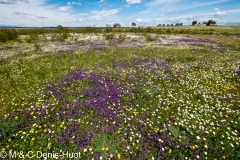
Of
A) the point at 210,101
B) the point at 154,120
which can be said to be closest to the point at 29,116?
the point at 154,120

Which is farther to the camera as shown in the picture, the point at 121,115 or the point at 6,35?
the point at 6,35

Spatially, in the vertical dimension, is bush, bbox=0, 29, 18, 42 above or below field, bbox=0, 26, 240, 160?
above

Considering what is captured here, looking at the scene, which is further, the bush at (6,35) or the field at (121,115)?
the bush at (6,35)

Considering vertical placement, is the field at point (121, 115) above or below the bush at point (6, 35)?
below

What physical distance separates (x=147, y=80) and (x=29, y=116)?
759 cm

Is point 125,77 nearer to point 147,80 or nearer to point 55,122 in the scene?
point 147,80

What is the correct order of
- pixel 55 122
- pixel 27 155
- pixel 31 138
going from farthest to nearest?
pixel 55 122, pixel 31 138, pixel 27 155

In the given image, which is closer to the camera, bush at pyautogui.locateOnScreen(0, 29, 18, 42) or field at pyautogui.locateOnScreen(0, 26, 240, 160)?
field at pyautogui.locateOnScreen(0, 26, 240, 160)

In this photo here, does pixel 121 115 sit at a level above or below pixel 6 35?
below

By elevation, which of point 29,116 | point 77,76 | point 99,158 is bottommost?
point 99,158

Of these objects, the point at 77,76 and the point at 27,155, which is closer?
the point at 27,155

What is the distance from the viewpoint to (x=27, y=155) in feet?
13.8

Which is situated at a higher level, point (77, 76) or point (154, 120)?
point (77, 76)

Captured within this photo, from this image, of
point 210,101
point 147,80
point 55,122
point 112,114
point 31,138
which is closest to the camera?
point 31,138
